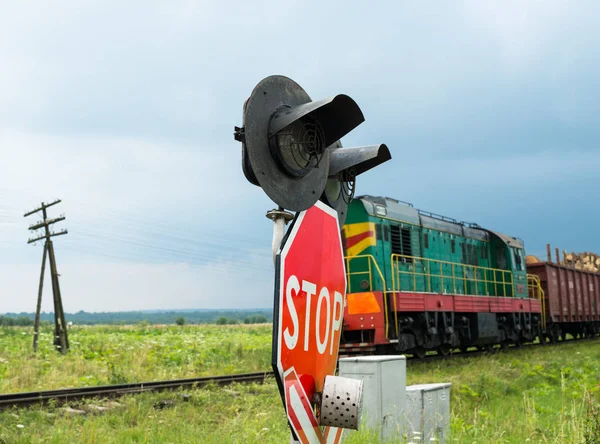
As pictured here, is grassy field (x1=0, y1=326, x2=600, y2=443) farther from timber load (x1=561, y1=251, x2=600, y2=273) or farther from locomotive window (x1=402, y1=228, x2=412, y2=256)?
timber load (x1=561, y1=251, x2=600, y2=273)

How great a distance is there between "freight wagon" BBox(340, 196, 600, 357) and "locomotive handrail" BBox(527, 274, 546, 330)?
0.12ft

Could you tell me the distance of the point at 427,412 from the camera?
6102 millimetres

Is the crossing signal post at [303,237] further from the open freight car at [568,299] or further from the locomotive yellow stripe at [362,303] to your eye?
the open freight car at [568,299]

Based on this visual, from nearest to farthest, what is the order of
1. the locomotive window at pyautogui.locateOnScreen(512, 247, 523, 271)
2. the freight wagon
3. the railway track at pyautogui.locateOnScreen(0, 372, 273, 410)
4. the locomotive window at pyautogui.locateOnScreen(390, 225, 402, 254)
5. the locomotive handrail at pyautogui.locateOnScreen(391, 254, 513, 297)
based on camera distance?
the railway track at pyautogui.locateOnScreen(0, 372, 273, 410) → the freight wagon → the locomotive handrail at pyautogui.locateOnScreen(391, 254, 513, 297) → the locomotive window at pyautogui.locateOnScreen(390, 225, 402, 254) → the locomotive window at pyautogui.locateOnScreen(512, 247, 523, 271)

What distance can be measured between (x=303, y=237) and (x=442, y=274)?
14.5m

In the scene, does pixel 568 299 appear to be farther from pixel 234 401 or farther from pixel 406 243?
pixel 234 401

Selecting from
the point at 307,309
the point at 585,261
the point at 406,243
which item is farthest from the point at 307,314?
the point at 585,261

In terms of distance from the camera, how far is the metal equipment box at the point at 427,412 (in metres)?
5.95

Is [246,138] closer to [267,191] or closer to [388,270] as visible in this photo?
[267,191]

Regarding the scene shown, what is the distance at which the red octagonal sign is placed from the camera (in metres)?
2.13

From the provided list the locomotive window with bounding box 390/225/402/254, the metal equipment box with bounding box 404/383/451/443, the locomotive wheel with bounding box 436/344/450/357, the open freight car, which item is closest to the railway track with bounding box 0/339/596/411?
the metal equipment box with bounding box 404/383/451/443

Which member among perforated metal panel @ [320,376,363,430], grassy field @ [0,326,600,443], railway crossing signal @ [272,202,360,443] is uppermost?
railway crossing signal @ [272,202,360,443]

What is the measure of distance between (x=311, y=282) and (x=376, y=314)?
10.8m

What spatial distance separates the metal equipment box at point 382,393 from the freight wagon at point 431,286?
6395 millimetres
